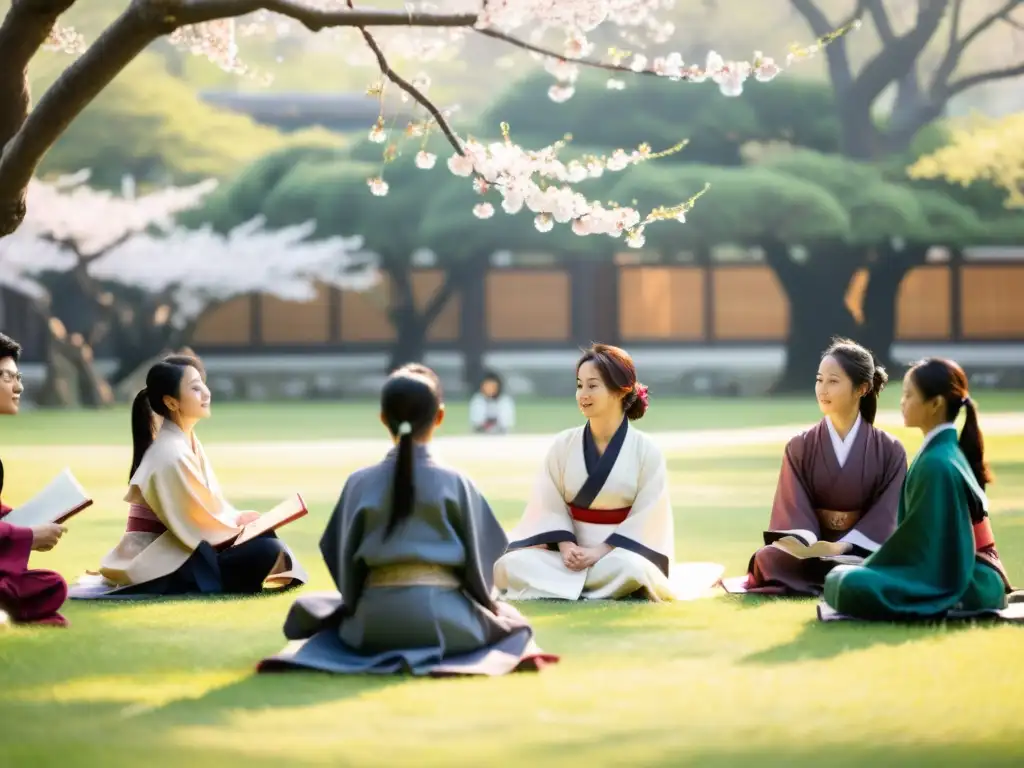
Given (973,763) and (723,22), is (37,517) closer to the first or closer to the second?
(973,763)

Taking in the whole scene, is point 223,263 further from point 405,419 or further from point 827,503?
point 405,419

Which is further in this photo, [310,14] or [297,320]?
[297,320]

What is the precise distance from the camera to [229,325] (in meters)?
30.2

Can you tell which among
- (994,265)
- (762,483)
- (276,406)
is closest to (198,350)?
(276,406)

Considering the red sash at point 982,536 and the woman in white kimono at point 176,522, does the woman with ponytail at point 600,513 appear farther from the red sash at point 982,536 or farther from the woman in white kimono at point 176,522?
the red sash at point 982,536

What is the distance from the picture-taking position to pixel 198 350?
29.5 m

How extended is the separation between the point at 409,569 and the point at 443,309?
24.8 meters

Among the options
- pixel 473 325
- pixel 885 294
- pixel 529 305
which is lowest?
pixel 473 325

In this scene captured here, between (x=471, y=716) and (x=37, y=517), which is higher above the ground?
(x=37, y=517)

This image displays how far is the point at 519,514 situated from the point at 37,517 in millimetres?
4637

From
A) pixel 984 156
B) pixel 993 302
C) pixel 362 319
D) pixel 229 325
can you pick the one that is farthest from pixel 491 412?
pixel 993 302

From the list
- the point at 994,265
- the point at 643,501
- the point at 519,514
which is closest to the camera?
the point at 643,501

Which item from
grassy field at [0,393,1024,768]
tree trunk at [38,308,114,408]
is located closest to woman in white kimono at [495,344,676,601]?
grassy field at [0,393,1024,768]

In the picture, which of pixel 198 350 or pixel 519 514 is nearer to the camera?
pixel 519 514
